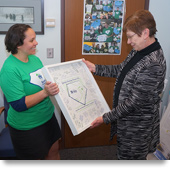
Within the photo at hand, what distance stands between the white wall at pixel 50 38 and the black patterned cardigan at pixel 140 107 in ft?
3.65

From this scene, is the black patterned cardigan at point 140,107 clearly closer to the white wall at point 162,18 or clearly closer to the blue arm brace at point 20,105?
the blue arm brace at point 20,105

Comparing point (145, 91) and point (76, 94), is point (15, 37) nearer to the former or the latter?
point (76, 94)

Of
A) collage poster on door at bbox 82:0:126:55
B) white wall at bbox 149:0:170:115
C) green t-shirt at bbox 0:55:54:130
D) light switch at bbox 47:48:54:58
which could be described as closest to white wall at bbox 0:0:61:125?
light switch at bbox 47:48:54:58

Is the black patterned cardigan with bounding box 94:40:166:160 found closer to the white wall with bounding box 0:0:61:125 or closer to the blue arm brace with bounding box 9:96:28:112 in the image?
the blue arm brace with bounding box 9:96:28:112

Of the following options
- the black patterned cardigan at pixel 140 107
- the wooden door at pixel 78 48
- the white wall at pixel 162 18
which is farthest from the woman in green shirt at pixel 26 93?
the white wall at pixel 162 18

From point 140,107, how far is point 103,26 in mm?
1384

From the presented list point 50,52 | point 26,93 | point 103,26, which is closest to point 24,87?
point 26,93

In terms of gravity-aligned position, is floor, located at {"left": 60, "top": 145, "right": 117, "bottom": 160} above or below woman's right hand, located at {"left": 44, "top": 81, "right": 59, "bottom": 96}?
below

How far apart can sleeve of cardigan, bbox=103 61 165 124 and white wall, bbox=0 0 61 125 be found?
4.16 ft

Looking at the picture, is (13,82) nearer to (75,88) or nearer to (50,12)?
(75,88)

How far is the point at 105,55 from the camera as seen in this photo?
242 centimetres

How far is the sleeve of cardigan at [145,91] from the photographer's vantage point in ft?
3.79

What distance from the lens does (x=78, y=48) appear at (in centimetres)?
233

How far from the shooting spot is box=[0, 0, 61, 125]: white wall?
2.11 meters
